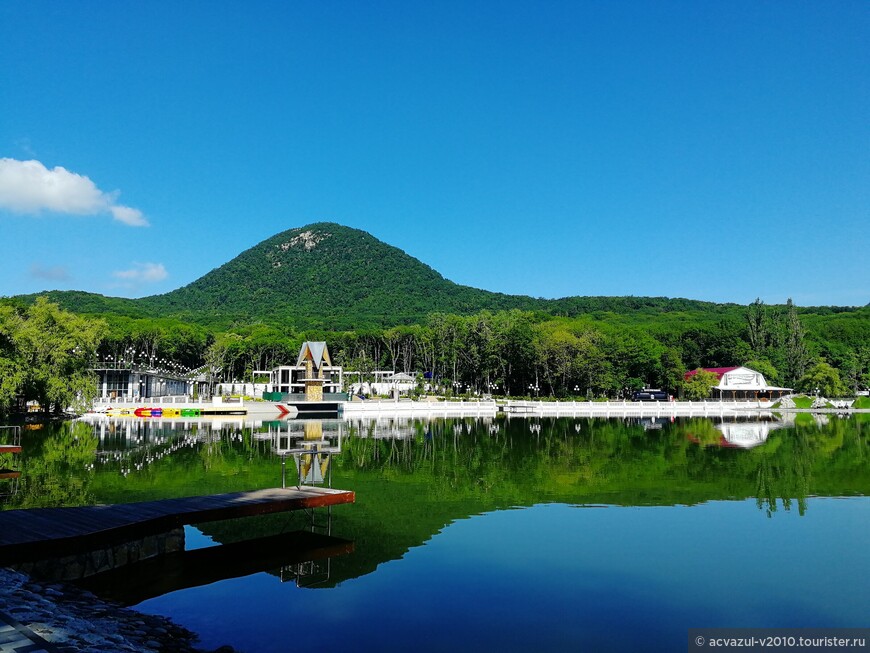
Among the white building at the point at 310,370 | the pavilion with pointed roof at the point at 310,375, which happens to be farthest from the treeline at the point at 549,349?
the pavilion with pointed roof at the point at 310,375

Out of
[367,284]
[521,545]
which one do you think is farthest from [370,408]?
[367,284]

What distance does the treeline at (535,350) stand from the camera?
7925cm

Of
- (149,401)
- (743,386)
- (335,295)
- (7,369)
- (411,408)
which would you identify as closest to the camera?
(7,369)

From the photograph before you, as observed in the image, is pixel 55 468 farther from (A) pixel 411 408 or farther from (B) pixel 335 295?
(B) pixel 335 295

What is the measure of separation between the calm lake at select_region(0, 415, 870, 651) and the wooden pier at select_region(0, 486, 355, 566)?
2.47 ft

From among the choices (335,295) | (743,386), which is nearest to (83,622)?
(743,386)

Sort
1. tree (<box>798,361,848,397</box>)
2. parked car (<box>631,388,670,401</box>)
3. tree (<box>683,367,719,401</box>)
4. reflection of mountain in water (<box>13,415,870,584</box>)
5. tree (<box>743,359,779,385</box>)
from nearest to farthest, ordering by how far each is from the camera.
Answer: reflection of mountain in water (<box>13,415,870,584</box>)
tree (<box>683,367,719,401</box>)
tree (<box>798,361,848,397</box>)
parked car (<box>631,388,670,401</box>)
tree (<box>743,359,779,385</box>)

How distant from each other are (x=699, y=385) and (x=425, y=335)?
40.4m

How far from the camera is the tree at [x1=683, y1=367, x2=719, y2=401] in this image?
80.6 meters

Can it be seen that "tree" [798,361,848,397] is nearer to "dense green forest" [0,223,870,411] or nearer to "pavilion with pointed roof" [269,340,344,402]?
"dense green forest" [0,223,870,411]

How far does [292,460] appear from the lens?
25203mm

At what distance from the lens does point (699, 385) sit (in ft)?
265

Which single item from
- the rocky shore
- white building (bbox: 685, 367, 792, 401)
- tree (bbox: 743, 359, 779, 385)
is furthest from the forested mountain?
the rocky shore

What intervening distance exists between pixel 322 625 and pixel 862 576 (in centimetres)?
921
